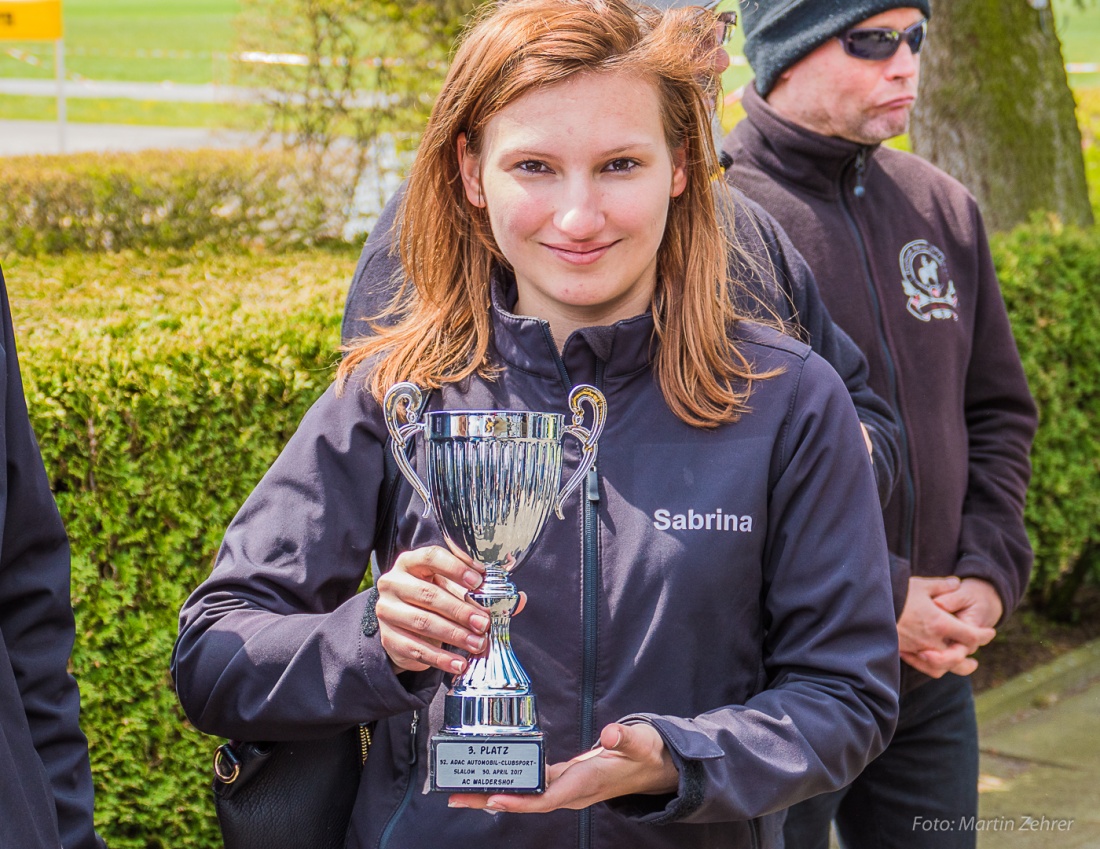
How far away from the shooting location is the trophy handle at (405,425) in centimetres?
180

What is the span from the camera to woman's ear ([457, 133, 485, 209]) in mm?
2086

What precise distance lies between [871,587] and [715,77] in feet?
3.08

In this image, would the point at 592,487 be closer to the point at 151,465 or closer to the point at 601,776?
the point at 601,776

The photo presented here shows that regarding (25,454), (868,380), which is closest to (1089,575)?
(868,380)

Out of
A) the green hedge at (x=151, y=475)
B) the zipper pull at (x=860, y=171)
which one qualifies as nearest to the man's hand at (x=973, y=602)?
the zipper pull at (x=860, y=171)

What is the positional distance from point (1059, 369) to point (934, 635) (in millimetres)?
2911

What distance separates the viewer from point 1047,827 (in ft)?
15.1

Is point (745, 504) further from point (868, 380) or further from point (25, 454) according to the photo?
point (868, 380)

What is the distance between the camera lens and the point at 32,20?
36.1 ft

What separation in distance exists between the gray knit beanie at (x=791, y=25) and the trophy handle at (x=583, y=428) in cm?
156

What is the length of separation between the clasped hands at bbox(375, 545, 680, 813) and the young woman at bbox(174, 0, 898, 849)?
0.02 metres

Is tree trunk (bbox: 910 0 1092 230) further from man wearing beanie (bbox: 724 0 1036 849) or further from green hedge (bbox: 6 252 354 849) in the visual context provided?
green hedge (bbox: 6 252 354 849)

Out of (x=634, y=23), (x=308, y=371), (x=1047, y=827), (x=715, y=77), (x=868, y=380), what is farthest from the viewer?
(x=1047, y=827)

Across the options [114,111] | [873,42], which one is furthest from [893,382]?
[114,111]
